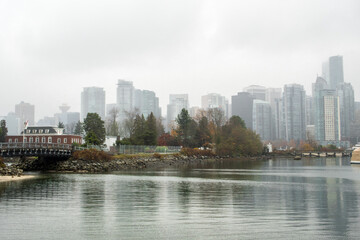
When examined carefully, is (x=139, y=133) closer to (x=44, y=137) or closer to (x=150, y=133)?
(x=150, y=133)

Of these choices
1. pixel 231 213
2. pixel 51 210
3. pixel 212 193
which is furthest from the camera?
pixel 212 193

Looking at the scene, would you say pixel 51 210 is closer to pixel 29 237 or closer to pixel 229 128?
pixel 29 237

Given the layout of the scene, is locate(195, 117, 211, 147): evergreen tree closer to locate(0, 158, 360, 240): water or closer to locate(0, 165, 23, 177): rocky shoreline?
locate(0, 165, 23, 177): rocky shoreline

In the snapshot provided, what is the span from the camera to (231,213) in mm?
20344

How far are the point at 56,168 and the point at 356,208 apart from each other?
5294 cm

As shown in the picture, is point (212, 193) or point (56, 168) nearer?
point (212, 193)

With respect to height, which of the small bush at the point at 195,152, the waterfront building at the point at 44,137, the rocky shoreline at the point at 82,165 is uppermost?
the waterfront building at the point at 44,137

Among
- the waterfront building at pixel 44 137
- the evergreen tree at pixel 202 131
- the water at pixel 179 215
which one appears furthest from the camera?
the evergreen tree at pixel 202 131

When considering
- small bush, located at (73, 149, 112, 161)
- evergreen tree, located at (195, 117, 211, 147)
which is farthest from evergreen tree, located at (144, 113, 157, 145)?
small bush, located at (73, 149, 112, 161)

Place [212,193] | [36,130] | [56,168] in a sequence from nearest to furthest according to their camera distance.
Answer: [212,193], [56,168], [36,130]

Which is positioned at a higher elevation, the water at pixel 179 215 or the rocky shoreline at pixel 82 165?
the rocky shoreline at pixel 82 165

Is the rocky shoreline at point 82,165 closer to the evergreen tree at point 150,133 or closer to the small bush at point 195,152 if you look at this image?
the evergreen tree at point 150,133

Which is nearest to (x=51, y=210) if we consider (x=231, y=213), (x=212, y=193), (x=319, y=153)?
(x=231, y=213)

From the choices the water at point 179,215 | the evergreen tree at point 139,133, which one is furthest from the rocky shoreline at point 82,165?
the water at point 179,215
